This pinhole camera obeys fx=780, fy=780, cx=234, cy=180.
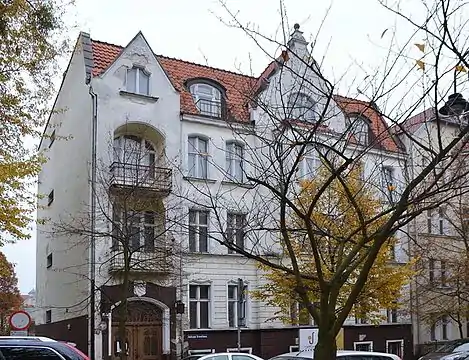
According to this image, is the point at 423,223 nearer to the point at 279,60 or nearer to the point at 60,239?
the point at 60,239

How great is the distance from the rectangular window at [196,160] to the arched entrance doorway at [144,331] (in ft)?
20.2

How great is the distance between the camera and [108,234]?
27500mm

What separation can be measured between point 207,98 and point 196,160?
143 inches

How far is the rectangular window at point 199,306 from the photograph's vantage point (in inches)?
1316

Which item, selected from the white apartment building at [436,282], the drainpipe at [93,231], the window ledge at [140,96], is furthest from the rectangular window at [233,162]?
the white apartment building at [436,282]

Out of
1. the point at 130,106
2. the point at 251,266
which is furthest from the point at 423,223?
the point at 130,106

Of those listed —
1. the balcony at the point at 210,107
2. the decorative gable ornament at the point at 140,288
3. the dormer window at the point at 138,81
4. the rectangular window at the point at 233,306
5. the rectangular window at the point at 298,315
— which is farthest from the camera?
the balcony at the point at 210,107

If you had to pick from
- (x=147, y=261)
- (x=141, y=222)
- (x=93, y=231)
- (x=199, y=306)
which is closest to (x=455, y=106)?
(x=141, y=222)

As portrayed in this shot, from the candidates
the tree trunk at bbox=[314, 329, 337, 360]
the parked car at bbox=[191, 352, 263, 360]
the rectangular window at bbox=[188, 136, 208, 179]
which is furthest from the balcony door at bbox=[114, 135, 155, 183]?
the tree trunk at bbox=[314, 329, 337, 360]

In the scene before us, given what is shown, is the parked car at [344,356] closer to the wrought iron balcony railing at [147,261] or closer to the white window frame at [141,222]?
the white window frame at [141,222]

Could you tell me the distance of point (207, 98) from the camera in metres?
36.5

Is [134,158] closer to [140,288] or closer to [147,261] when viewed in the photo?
[147,261]

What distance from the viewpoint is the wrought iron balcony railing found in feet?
97.4

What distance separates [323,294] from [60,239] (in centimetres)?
2974
